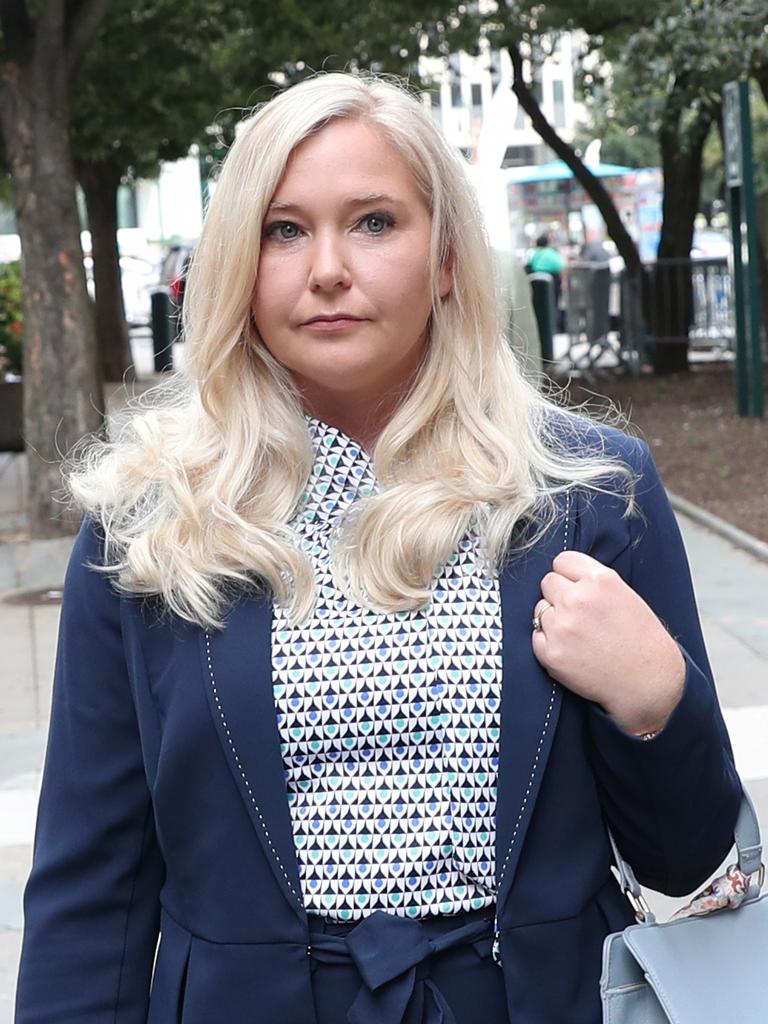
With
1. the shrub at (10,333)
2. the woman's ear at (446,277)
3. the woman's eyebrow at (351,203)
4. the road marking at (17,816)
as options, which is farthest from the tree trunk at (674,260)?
the woman's eyebrow at (351,203)

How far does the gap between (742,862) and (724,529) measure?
27.2 feet

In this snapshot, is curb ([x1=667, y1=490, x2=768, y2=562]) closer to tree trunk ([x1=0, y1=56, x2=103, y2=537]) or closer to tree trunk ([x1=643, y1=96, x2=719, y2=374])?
tree trunk ([x1=0, y1=56, x2=103, y2=537])

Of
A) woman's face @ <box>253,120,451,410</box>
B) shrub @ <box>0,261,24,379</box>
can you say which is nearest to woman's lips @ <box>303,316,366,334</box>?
woman's face @ <box>253,120,451,410</box>

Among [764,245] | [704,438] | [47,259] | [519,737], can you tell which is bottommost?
[704,438]

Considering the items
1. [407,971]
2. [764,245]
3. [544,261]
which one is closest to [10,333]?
[764,245]

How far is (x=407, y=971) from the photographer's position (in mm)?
1738

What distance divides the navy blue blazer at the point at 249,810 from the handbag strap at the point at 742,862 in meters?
0.02

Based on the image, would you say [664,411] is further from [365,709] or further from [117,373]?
[365,709]

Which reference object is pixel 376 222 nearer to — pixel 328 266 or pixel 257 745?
pixel 328 266

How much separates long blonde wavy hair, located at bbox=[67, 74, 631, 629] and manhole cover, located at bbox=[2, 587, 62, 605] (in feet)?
23.4

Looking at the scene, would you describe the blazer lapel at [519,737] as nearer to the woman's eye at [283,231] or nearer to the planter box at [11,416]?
the woman's eye at [283,231]

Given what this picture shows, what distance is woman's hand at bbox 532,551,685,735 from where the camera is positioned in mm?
1753

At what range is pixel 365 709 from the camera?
1.77 metres

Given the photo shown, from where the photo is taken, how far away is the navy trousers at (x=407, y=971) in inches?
68.4
